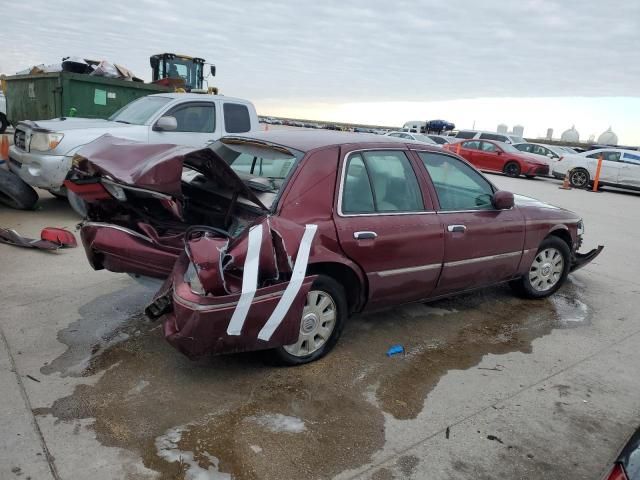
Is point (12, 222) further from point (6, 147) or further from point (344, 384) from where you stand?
point (344, 384)

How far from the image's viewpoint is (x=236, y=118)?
354 inches

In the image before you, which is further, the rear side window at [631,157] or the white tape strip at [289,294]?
the rear side window at [631,157]

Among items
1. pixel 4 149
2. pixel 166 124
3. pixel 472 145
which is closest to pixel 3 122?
pixel 4 149

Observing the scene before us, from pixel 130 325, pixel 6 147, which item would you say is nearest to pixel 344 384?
pixel 130 325

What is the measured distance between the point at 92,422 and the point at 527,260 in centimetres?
406

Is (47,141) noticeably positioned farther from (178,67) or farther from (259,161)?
(178,67)

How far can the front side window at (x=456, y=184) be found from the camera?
14.9ft

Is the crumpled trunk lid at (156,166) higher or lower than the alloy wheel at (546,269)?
higher

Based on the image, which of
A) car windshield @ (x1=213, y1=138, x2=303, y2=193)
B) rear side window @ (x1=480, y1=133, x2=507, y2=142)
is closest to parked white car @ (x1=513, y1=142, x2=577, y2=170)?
rear side window @ (x1=480, y1=133, x2=507, y2=142)

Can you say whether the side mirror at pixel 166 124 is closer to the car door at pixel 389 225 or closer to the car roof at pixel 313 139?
the car roof at pixel 313 139

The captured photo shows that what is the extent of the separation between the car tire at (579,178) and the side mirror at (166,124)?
51.0 ft

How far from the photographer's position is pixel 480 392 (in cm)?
373

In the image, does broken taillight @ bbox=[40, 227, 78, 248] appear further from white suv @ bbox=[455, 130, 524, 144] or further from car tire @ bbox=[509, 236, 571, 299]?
white suv @ bbox=[455, 130, 524, 144]

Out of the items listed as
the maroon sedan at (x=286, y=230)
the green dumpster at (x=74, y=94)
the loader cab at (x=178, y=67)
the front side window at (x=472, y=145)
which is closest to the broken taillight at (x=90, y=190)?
the maroon sedan at (x=286, y=230)
